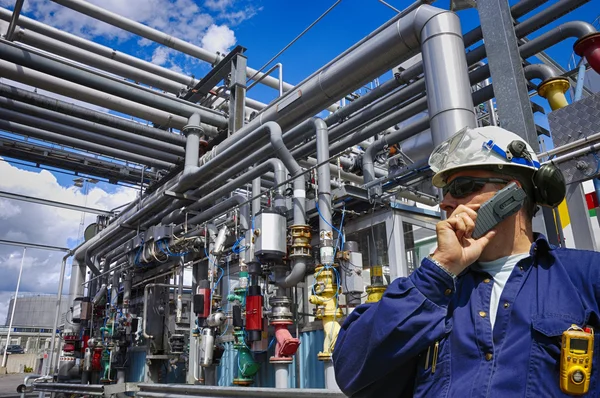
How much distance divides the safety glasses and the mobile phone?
0.24ft

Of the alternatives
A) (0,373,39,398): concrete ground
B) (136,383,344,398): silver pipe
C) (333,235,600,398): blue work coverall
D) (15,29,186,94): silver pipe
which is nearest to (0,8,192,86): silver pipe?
(15,29,186,94): silver pipe

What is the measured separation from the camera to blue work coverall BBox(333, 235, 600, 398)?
113 cm

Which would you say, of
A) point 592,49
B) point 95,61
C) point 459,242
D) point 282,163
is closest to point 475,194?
point 459,242

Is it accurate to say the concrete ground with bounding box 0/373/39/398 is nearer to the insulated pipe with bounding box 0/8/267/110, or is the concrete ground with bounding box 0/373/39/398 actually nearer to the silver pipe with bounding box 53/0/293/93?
the insulated pipe with bounding box 0/8/267/110

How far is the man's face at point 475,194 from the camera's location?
137 centimetres

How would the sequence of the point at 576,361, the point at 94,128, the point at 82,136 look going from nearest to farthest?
1. the point at 576,361
2. the point at 94,128
3. the point at 82,136

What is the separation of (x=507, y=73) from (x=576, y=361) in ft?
6.84

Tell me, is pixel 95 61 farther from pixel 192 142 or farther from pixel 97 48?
pixel 192 142

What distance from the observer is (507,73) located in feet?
8.97

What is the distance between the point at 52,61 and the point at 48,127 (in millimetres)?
1835

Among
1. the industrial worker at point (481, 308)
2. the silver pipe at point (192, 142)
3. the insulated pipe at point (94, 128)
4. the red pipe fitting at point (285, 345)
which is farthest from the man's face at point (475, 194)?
the insulated pipe at point (94, 128)

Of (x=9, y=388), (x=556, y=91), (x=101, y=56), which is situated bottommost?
(x=9, y=388)

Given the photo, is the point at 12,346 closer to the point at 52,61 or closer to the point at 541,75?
the point at 52,61

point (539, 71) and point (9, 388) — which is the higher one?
point (539, 71)
